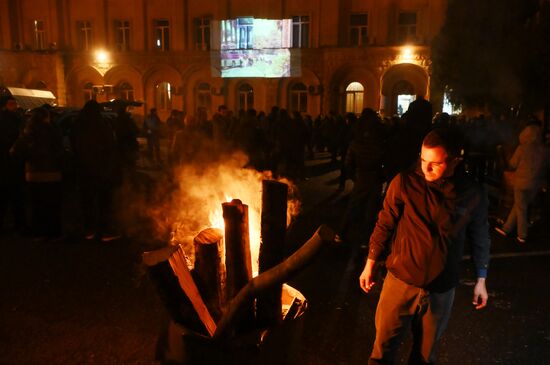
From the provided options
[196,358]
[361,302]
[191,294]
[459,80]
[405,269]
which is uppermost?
[459,80]

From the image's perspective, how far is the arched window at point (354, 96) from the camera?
89.2 feet

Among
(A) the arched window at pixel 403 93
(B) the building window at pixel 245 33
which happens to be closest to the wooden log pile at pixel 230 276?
(A) the arched window at pixel 403 93

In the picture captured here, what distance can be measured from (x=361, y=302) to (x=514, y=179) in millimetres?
3573

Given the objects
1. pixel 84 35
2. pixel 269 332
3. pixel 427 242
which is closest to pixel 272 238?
pixel 269 332

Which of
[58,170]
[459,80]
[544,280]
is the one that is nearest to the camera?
[544,280]

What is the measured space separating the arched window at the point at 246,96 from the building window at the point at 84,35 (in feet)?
35.2

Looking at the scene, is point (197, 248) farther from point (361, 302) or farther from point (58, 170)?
point (58, 170)

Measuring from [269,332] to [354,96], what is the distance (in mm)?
25706

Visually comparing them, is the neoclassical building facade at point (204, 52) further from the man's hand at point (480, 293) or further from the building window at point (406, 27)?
the man's hand at point (480, 293)

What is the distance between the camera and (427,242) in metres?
2.80

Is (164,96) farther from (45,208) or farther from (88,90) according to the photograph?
(45,208)

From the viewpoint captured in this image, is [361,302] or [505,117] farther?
[505,117]

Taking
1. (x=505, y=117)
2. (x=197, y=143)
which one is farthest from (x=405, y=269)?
(x=505, y=117)

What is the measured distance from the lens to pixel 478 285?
303 cm
